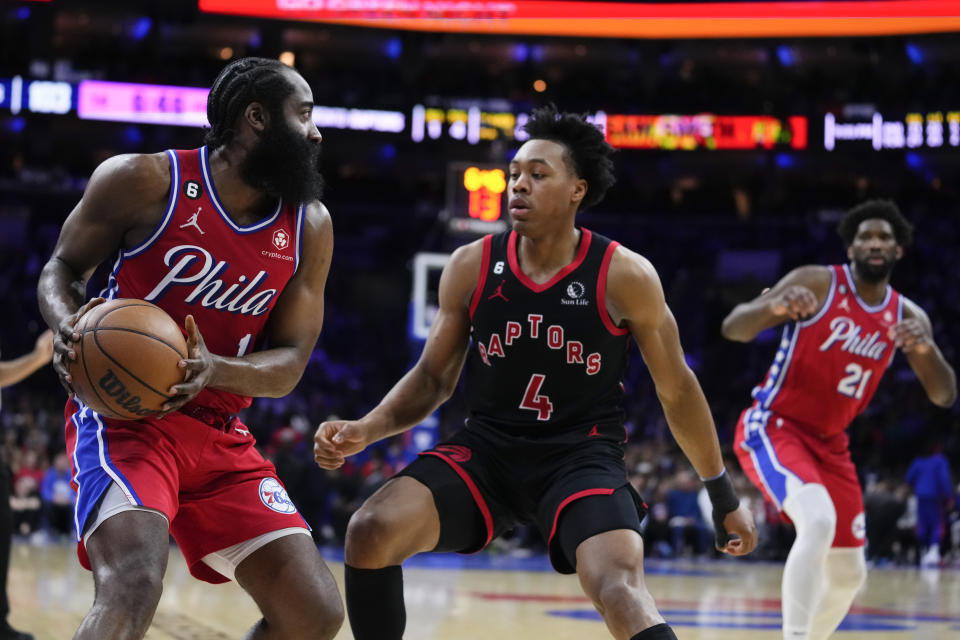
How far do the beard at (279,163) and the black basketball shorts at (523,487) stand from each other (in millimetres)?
1102

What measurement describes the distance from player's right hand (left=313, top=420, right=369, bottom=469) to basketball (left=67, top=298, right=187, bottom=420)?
78 cm

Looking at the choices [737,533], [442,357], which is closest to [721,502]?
[737,533]

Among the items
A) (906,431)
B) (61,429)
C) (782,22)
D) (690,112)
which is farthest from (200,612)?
(782,22)

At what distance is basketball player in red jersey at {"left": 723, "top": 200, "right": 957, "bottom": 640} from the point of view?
19.3ft

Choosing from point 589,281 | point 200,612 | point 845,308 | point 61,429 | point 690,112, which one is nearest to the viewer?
point 589,281

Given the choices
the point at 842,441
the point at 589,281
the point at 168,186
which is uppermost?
the point at 168,186

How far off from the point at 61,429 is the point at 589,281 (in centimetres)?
1423

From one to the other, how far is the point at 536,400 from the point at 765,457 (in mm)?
2376

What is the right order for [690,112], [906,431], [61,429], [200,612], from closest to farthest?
1. [200,612]
2. [61,429]
3. [906,431]
4. [690,112]

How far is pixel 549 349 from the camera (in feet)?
13.7

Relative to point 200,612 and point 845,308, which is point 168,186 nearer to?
point 845,308

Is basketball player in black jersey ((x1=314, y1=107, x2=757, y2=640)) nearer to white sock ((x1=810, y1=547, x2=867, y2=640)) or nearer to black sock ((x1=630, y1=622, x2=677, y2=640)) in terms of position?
black sock ((x1=630, y1=622, x2=677, y2=640))

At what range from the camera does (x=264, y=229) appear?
3775 millimetres

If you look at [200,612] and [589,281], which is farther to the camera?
[200,612]
